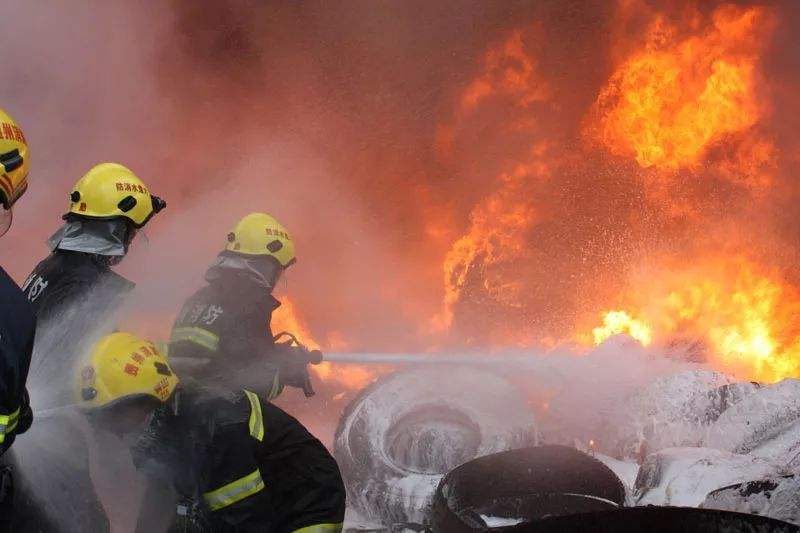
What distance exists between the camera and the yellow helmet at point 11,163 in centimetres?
240

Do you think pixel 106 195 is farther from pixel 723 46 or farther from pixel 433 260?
pixel 723 46

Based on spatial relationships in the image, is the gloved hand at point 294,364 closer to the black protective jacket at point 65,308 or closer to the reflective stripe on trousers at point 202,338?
the reflective stripe on trousers at point 202,338

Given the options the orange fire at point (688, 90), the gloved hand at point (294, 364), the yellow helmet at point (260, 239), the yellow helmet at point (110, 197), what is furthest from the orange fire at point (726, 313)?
the yellow helmet at point (110, 197)

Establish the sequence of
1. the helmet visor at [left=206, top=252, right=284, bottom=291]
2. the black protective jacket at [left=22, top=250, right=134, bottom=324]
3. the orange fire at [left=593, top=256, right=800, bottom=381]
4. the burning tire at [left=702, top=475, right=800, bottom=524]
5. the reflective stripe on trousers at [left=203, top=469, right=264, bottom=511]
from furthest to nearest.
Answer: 1. the orange fire at [left=593, top=256, right=800, bottom=381]
2. the helmet visor at [left=206, top=252, right=284, bottom=291]
3. the black protective jacket at [left=22, top=250, right=134, bottom=324]
4. the burning tire at [left=702, top=475, right=800, bottom=524]
5. the reflective stripe on trousers at [left=203, top=469, right=264, bottom=511]

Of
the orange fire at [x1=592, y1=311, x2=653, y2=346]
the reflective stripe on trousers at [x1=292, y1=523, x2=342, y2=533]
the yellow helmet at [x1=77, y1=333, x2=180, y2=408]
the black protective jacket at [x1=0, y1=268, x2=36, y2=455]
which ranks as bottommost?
the reflective stripe on trousers at [x1=292, y1=523, x2=342, y2=533]

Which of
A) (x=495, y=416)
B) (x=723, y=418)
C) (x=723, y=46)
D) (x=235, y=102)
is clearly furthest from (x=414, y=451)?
(x=723, y=46)

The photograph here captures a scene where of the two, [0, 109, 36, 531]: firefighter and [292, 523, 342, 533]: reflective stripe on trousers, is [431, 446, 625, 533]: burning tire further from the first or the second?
[0, 109, 36, 531]: firefighter

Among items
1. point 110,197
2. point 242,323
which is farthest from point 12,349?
point 242,323

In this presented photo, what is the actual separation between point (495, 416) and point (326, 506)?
9.21 ft

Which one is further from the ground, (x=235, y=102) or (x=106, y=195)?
(x=235, y=102)

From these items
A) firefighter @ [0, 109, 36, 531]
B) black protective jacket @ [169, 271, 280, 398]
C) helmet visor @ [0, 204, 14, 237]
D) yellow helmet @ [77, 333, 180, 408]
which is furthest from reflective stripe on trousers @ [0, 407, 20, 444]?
black protective jacket @ [169, 271, 280, 398]

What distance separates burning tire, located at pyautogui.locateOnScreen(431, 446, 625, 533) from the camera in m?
4.04

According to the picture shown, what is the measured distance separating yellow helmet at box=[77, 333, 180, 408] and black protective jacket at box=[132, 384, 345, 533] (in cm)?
10

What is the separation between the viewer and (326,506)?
3.19 metres
